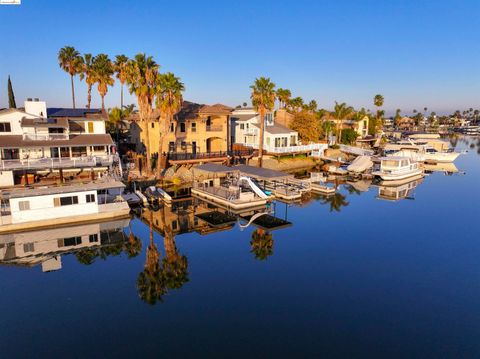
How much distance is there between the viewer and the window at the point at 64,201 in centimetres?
2769

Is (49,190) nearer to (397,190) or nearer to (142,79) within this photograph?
(142,79)

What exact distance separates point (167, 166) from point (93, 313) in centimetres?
3217

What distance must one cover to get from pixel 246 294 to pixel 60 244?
15.8 meters

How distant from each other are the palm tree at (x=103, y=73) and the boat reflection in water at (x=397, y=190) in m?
47.6

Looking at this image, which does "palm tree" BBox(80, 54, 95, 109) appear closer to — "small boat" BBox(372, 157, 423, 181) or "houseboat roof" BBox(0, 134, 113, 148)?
"houseboat roof" BBox(0, 134, 113, 148)

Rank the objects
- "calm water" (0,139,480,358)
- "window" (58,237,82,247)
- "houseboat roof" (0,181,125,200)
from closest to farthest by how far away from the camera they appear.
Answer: "calm water" (0,139,480,358), "window" (58,237,82,247), "houseboat roof" (0,181,125,200)

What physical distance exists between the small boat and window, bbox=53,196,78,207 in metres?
43.8

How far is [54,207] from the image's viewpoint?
1089 inches

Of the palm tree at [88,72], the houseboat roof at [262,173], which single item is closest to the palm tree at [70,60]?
the palm tree at [88,72]

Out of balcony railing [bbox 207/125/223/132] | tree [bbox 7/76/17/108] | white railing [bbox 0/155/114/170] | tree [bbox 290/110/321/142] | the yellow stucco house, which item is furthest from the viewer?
tree [bbox 290/110/321/142]

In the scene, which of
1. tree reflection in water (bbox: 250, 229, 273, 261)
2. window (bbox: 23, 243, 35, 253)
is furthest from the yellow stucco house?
window (bbox: 23, 243, 35, 253)

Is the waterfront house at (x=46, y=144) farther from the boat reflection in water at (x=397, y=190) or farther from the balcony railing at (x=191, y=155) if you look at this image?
the boat reflection in water at (x=397, y=190)

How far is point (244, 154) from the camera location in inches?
2108

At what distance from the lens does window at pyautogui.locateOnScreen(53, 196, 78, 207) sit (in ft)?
90.9
